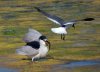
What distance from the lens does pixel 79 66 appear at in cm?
1343

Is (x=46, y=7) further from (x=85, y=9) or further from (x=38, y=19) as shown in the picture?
(x=38, y=19)

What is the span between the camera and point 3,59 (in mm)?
14844

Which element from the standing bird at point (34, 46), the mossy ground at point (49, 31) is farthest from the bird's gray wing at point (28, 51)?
the mossy ground at point (49, 31)

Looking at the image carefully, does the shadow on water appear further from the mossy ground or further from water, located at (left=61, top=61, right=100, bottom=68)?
the mossy ground

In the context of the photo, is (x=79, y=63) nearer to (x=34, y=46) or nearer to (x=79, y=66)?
(x=79, y=66)

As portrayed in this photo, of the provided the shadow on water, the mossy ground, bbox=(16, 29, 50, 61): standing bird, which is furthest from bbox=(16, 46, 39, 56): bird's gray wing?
the shadow on water

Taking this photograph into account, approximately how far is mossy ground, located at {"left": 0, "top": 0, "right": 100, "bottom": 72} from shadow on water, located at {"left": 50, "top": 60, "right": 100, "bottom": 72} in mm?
359

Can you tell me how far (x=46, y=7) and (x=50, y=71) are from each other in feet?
54.5

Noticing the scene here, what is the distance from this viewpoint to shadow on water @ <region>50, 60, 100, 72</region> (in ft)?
42.7

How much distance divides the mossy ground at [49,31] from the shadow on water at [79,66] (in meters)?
0.36

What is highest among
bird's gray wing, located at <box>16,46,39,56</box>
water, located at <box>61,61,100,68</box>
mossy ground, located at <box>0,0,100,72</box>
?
bird's gray wing, located at <box>16,46,39,56</box>

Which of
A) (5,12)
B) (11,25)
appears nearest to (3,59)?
(11,25)

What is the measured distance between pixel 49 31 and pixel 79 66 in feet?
23.2

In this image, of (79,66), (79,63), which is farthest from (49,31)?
(79,66)
